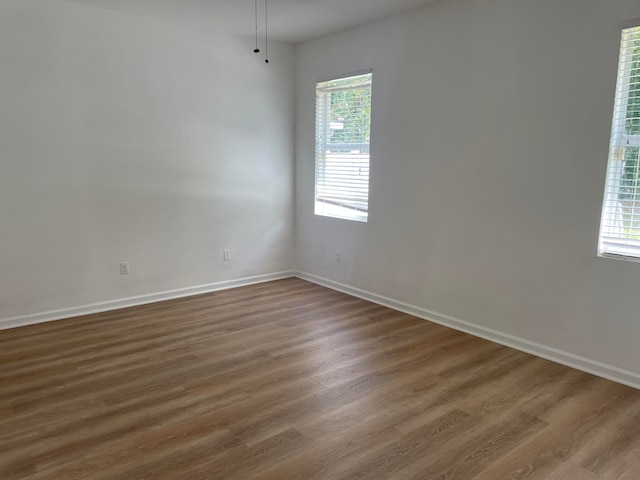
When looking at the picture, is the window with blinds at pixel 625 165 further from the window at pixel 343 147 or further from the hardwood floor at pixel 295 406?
the window at pixel 343 147

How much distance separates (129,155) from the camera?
4258 mm

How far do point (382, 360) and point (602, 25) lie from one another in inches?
100.0

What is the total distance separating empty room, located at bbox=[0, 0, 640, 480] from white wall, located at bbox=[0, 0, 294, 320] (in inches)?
0.8

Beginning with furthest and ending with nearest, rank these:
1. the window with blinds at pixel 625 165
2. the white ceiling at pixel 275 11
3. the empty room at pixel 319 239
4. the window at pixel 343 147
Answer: the window at pixel 343 147
the white ceiling at pixel 275 11
the window with blinds at pixel 625 165
the empty room at pixel 319 239

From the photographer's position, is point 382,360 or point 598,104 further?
point 382,360

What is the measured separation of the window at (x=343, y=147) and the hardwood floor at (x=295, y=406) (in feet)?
4.68

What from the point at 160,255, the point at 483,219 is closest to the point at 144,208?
the point at 160,255

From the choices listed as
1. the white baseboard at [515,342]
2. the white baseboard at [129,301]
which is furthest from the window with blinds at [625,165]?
the white baseboard at [129,301]

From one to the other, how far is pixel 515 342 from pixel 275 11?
10.7 feet

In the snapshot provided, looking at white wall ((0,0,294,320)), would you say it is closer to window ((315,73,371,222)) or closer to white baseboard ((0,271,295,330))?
white baseboard ((0,271,295,330))

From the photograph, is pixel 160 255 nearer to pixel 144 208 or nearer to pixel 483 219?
pixel 144 208

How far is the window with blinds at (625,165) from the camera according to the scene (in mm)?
2793

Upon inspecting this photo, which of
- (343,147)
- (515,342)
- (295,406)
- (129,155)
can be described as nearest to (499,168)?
(515,342)

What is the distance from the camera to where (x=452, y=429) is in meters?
2.44
